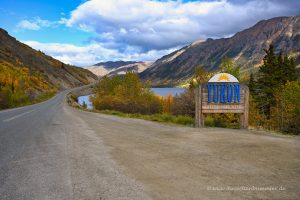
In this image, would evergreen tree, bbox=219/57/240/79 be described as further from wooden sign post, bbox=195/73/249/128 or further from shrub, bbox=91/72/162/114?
wooden sign post, bbox=195/73/249/128

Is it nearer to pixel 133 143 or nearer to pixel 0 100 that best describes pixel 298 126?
pixel 133 143

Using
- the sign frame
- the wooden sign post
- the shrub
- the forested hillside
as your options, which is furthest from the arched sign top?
the forested hillside

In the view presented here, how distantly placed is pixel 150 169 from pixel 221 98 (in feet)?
27.9

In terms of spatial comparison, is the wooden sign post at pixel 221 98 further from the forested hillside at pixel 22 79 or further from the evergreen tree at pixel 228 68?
the forested hillside at pixel 22 79

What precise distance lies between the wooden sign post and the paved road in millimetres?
4163

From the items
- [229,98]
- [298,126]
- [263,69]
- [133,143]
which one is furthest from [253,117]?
[133,143]

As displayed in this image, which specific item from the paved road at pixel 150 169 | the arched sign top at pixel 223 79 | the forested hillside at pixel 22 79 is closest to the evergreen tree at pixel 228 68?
the arched sign top at pixel 223 79

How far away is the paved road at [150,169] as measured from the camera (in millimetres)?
4531

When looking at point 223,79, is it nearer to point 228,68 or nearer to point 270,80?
point 228,68

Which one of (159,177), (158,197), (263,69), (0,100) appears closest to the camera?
(158,197)

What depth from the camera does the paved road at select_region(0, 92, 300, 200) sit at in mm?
4531

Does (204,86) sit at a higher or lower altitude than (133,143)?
higher

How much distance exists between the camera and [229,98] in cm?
1349

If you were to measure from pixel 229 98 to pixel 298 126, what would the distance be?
764 centimetres
